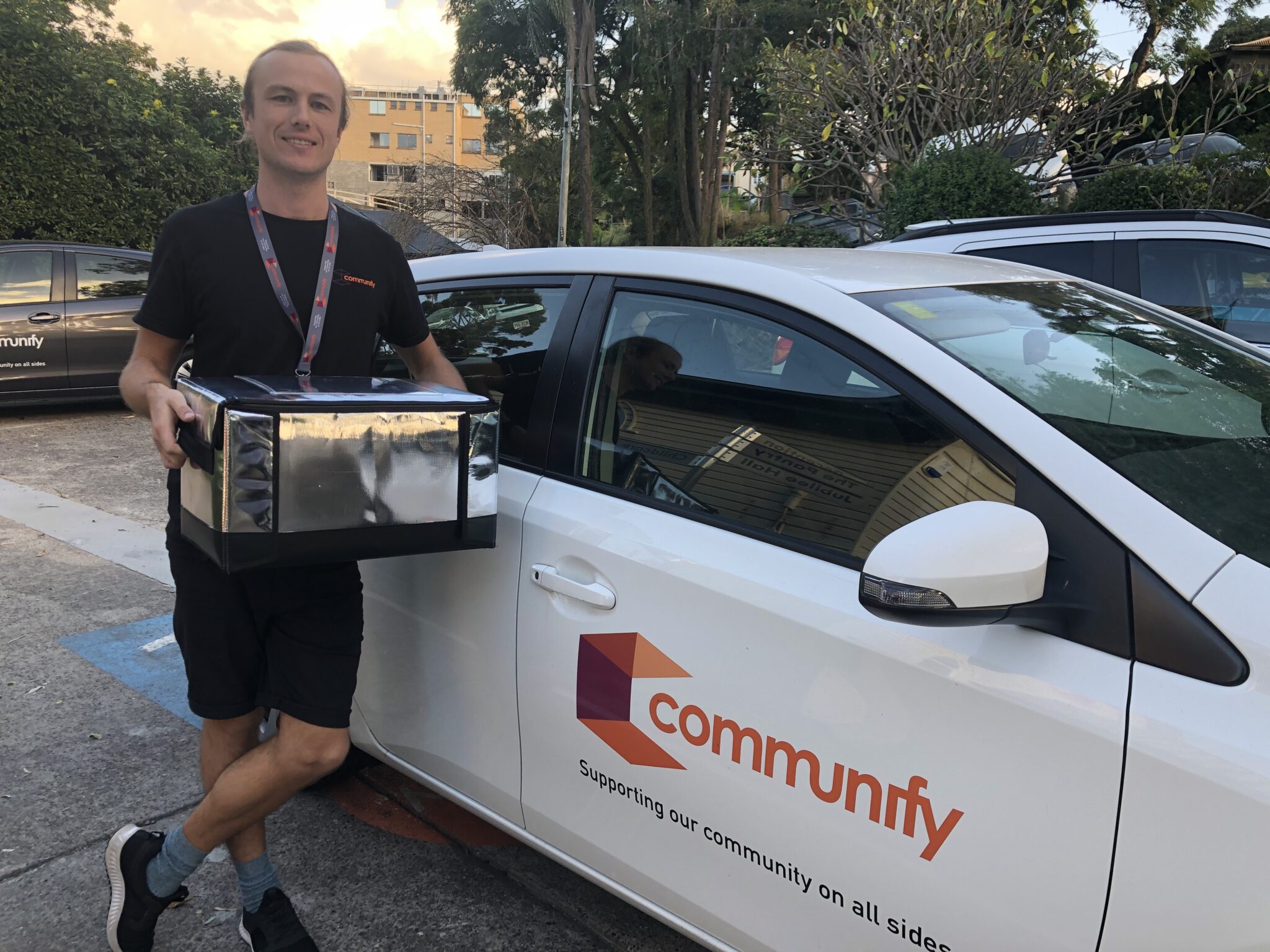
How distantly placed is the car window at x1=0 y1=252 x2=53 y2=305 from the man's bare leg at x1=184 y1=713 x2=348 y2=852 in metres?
7.92

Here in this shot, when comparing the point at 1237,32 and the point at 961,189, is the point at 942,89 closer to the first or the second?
the point at 961,189

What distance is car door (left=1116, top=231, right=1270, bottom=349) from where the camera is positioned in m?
5.01

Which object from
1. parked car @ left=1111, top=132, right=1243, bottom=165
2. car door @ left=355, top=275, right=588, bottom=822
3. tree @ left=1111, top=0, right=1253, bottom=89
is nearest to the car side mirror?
car door @ left=355, top=275, right=588, bottom=822

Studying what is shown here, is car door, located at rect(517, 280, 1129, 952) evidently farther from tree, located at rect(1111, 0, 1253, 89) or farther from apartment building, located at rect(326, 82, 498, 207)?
apartment building, located at rect(326, 82, 498, 207)

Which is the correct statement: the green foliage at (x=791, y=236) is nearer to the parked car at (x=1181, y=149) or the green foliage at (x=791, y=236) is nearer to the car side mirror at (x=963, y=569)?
the parked car at (x=1181, y=149)

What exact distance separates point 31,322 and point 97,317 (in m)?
0.52

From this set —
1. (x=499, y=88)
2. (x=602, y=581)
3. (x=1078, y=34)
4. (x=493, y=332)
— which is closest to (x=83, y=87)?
(x=1078, y=34)

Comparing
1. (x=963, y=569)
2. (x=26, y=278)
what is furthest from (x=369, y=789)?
(x=26, y=278)

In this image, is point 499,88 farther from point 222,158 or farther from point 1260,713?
point 1260,713

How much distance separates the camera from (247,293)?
210 cm

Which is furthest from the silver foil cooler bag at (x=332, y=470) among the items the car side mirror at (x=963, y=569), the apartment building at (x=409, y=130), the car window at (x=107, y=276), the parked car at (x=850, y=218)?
the apartment building at (x=409, y=130)

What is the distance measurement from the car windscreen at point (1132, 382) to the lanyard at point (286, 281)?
112cm

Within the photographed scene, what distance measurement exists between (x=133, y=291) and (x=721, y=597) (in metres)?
9.03

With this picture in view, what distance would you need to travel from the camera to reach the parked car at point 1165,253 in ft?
16.5
